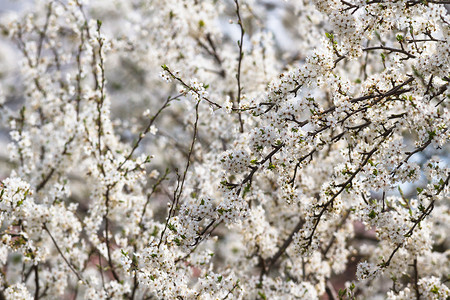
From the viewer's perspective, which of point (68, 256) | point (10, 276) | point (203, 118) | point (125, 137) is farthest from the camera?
point (125, 137)

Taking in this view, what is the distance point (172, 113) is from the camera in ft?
31.6

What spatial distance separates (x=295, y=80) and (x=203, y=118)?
9.42 feet

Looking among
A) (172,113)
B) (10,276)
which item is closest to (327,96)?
(172,113)

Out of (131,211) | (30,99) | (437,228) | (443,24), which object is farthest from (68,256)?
(437,228)

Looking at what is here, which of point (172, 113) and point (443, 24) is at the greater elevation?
point (172, 113)

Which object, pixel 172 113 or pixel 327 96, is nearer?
pixel 327 96

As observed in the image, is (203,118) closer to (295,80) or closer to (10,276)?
(295,80)

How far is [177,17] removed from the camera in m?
6.14

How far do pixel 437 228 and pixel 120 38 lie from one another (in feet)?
18.0

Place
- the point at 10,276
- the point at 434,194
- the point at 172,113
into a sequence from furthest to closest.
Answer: the point at 172,113 → the point at 10,276 → the point at 434,194

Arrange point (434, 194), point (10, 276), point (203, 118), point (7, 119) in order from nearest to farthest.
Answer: point (434, 194) < point (7, 119) < point (203, 118) < point (10, 276)

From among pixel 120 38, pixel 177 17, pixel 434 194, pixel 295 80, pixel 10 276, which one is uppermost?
pixel 120 38

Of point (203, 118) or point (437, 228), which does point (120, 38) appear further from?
point (437, 228)

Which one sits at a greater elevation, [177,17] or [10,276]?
[177,17]
